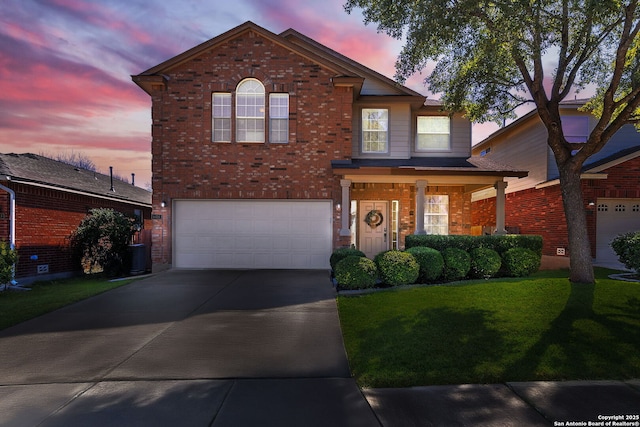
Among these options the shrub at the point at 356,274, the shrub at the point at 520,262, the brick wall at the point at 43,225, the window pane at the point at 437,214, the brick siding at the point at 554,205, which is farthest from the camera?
the window pane at the point at 437,214

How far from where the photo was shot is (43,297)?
8617 millimetres

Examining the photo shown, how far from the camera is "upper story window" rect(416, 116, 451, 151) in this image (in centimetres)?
1401

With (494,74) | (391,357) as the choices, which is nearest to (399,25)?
(494,74)

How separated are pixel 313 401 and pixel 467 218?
12368 millimetres

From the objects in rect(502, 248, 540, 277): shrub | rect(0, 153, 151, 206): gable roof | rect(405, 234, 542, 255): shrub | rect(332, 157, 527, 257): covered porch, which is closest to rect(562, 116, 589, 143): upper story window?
rect(332, 157, 527, 257): covered porch

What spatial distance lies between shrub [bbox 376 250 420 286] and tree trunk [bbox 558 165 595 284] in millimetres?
3692

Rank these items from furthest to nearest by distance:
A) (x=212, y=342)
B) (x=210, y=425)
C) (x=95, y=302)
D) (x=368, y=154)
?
(x=368, y=154) → (x=95, y=302) → (x=212, y=342) → (x=210, y=425)

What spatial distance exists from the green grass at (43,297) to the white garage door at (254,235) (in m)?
2.60

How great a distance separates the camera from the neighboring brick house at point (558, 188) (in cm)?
1295

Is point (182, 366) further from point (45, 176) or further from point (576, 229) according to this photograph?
point (45, 176)

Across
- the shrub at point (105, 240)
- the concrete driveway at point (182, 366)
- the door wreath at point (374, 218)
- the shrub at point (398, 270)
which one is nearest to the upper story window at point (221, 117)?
the shrub at point (105, 240)

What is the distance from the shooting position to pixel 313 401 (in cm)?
369

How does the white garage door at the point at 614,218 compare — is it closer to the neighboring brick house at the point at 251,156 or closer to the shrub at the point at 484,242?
the neighboring brick house at the point at 251,156

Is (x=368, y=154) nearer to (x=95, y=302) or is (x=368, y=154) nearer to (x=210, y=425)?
(x=95, y=302)
